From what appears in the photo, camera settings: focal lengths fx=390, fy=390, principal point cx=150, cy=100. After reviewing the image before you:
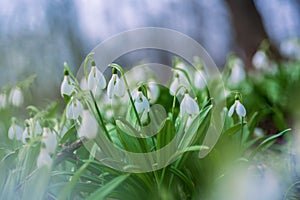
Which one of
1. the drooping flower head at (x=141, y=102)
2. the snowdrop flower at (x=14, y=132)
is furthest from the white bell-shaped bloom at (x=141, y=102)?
the snowdrop flower at (x=14, y=132)

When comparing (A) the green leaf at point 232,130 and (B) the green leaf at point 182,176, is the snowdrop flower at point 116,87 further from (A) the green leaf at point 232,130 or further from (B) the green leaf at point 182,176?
(A) the green leaf at point 232,130

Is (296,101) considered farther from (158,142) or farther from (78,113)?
(78,113)

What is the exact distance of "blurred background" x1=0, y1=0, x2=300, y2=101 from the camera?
4.11m

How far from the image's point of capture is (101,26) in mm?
5359

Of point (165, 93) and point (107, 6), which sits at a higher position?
point (107, 6)

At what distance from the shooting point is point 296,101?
271cm

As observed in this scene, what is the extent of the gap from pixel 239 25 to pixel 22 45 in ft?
9.63

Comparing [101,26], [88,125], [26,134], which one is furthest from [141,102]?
[101,26]

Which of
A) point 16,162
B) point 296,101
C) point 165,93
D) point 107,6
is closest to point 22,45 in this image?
point 107,6

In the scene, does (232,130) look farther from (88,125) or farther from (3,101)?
(3,101)

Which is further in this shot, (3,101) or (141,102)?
(3,101)

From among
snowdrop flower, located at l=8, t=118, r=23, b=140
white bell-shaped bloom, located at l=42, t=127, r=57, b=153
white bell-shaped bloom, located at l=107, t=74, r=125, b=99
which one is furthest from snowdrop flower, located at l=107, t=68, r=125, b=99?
snowdrop flower, located at l=8, t=118, r=23, b=140

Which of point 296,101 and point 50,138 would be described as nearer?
point 50,138

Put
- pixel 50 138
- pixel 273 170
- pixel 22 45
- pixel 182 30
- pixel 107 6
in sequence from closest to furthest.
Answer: pixel 50 138 → pixel 273 170 → pixel 22 45 → pixel 107 6 → pixel 182 30
